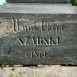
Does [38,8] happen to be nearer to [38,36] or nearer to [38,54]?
[38,36]

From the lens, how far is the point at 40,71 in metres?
4.18

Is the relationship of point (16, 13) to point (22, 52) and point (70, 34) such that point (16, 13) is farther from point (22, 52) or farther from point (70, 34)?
point (70, 34)

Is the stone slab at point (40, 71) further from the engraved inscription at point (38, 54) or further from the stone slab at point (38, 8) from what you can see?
the stone slab at point (38, 8)

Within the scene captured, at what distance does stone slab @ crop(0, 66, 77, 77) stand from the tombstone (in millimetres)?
142

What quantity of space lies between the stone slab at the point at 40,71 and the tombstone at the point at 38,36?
0.47 feet

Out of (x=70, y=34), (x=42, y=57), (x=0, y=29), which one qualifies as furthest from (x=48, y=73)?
(x=0, y=29)

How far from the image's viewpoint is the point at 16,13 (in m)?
4.20

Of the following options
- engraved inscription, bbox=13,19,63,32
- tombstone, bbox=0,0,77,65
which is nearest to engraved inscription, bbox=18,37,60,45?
tombstone, bbox=0,0,77,65

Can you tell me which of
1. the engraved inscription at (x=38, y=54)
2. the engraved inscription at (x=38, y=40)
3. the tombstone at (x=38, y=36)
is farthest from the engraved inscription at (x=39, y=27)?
the engraved inscription at (x=38, y=54)

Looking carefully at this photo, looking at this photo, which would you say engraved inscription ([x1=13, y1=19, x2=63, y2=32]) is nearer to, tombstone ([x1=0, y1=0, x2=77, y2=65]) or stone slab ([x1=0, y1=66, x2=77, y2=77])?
tombstone ([x1=0, y1=0, x2=77, y2=65])

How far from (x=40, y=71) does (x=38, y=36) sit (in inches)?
22.4

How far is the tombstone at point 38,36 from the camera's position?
423cm

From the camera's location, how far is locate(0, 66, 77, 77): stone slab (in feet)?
13.2

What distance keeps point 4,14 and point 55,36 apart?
35.3 inches
